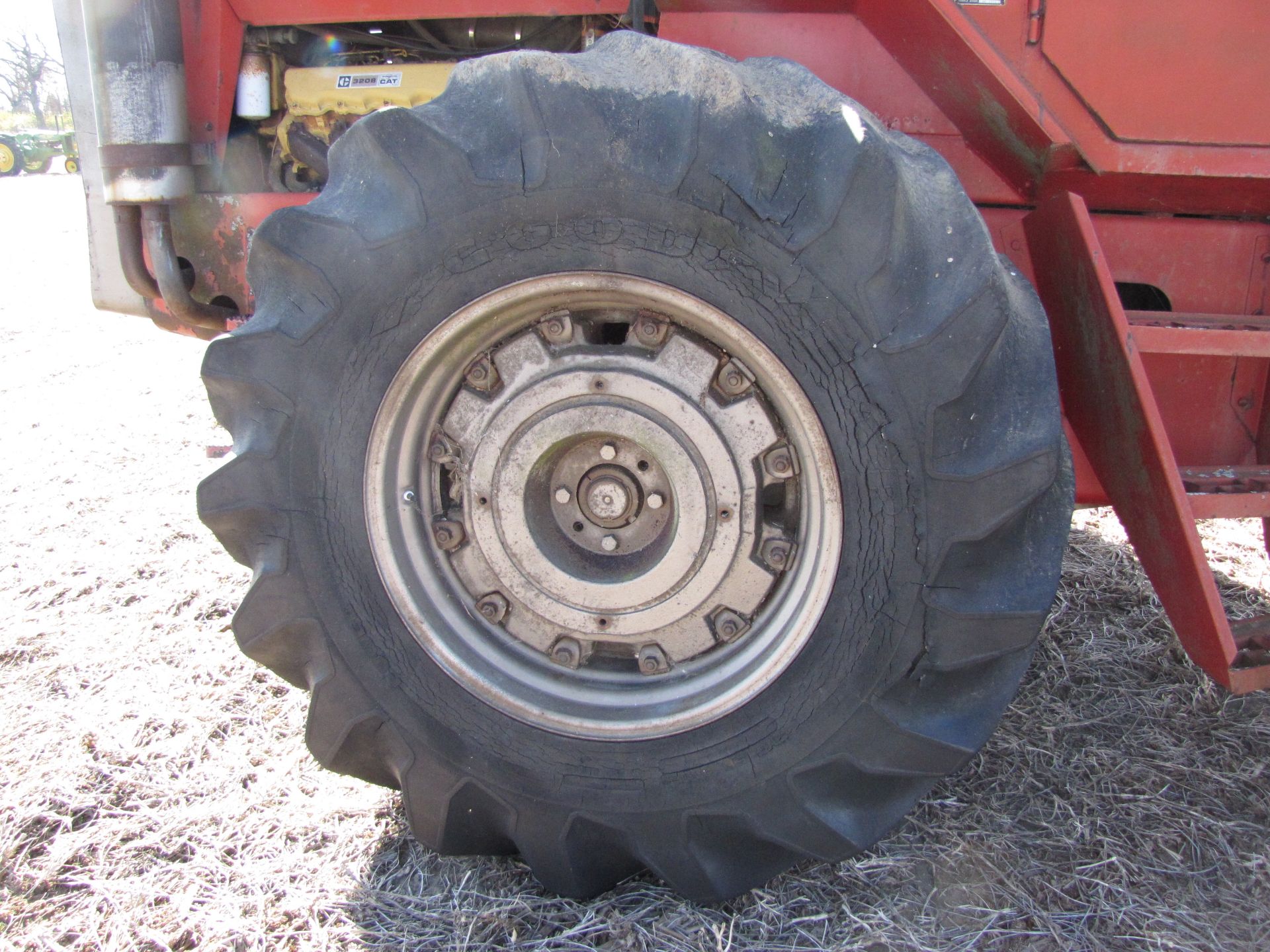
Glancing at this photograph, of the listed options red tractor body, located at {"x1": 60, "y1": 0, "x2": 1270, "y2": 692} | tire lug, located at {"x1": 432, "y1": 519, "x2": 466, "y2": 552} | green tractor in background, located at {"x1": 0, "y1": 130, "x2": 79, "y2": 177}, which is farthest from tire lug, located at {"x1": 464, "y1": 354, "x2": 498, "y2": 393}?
green tractor in background, located at {"x1": 0, "y1": 130, "x2": 79, "y2": 177}

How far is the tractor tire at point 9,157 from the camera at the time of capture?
28.8 metres

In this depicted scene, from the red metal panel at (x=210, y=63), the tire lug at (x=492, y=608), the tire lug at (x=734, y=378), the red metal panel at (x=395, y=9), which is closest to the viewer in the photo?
the tire lug at (x=734, y=378)

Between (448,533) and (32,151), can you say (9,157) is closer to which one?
(32,151)

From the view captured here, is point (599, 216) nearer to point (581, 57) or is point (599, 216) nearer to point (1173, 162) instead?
point (581, 57)

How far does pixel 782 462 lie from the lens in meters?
1.95

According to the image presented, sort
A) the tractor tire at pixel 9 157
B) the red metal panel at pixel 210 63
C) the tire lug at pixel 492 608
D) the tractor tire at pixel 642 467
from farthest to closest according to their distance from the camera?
the tractor tire at pixel 9 157 < the red metal panel at pixel 210 63 < the tire lug at pixel 492 608 < the tractor tire at pixel 642 467

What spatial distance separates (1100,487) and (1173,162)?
0.78 meters

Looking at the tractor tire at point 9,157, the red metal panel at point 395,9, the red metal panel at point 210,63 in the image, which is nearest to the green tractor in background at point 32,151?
the tractor tire at point 9,157

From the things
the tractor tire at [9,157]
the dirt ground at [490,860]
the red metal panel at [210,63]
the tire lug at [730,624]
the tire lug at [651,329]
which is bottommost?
the tractor tire at [9,157]

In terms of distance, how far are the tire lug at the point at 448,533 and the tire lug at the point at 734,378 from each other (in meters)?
0.67

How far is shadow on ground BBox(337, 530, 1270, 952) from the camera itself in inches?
79.8

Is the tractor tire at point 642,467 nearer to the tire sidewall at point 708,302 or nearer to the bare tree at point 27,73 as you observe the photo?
the tire sidewall at point 708,302

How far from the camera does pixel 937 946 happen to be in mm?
1996

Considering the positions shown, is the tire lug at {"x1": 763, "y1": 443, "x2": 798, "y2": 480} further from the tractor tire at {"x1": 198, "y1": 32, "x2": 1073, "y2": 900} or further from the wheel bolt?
the wheel bolt
